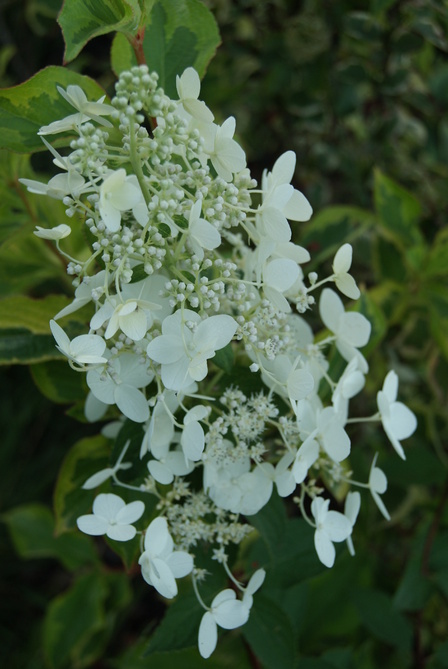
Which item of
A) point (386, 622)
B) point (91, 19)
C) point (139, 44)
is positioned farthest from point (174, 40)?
point (386, 622)

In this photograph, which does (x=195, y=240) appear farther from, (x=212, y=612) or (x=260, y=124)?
(x=260, y=124)

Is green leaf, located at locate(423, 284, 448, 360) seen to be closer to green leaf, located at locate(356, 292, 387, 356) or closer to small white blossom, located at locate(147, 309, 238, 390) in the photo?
green leaf, located at locate(356, 292, 387, 356)

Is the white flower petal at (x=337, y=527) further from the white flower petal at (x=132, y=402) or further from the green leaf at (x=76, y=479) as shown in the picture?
the green leaf at (x=76, y=479)

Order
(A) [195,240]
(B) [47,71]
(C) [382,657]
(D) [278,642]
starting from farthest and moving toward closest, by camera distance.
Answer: (C) [382,657] → (D) [278,642] → (B) [47,71] → (A) [195,240]

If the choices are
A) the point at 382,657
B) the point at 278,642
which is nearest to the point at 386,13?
the point at 278,642

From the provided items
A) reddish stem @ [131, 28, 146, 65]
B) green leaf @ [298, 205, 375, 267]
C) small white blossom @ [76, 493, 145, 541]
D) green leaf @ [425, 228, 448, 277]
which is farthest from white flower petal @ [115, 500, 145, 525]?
green leaf @ [425, 228, 448, 277]

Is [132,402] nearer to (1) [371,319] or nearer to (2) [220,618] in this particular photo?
(2) [220,618]
